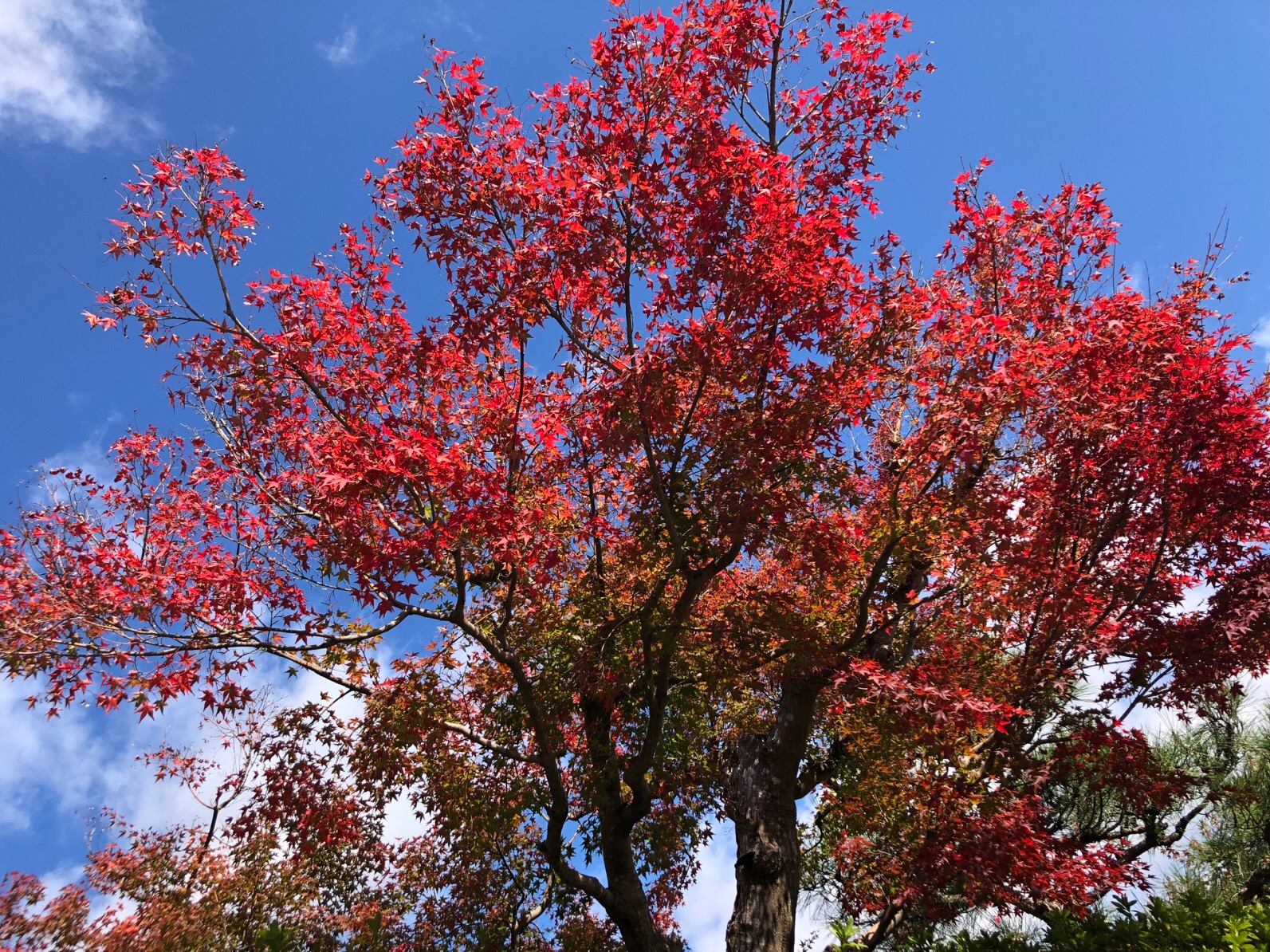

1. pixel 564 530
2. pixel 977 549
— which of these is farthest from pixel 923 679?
pixel 564 530

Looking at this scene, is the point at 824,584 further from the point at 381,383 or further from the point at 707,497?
the point at 381,383

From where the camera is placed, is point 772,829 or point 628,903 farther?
point 772,829

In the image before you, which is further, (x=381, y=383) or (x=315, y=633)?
(x=381, y=383)

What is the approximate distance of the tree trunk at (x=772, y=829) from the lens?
8.51 metres

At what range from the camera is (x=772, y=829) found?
8.91 m

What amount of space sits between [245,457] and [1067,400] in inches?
305

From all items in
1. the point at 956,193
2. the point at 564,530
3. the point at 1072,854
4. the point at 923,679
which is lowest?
the point at 1072,854

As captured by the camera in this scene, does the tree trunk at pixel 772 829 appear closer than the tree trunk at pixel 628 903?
No

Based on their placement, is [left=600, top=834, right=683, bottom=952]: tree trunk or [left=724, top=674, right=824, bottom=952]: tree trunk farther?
[left=724, top=674, right=824, bottom=952]: tree trunk

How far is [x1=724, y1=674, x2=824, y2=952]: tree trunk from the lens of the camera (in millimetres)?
8508

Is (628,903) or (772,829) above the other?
(772,829)

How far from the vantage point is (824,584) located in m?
9.48

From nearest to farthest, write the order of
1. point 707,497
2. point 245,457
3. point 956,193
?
point 707,497 → point 245,457 → point 956,193

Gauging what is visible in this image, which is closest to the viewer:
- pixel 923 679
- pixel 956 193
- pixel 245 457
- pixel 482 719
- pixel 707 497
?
pixel 923 679
